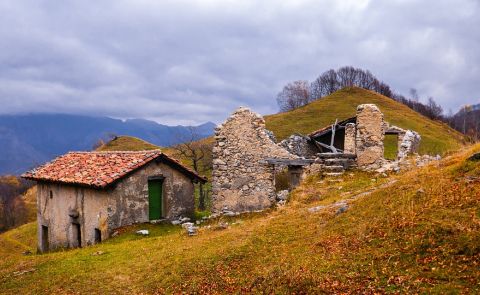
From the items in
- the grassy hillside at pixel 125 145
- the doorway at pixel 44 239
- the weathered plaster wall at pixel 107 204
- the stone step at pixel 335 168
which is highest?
the grassy hillside at pixel 125 145

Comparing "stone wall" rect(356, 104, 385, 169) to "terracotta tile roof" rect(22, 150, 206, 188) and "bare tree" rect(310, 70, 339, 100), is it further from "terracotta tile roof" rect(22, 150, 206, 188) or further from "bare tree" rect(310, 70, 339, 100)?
"bare tree" rect(310, 70, 339, 100)

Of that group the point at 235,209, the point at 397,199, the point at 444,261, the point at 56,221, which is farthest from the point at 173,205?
the point at 444,261

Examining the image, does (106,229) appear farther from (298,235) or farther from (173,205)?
(298,235)

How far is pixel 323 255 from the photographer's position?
33.0 ft

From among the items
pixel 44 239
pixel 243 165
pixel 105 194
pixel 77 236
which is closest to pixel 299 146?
pixel 243 165

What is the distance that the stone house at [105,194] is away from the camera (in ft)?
72.5

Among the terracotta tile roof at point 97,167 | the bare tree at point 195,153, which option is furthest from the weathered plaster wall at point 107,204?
the bare tree at point 195,153

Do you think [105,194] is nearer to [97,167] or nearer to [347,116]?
[97,167]

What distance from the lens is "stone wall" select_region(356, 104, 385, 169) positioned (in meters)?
22.8

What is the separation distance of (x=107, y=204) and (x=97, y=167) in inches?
130

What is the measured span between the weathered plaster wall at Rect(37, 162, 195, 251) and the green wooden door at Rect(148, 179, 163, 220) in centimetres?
30

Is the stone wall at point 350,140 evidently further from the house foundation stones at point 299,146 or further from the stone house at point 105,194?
the stone house at point 105,194

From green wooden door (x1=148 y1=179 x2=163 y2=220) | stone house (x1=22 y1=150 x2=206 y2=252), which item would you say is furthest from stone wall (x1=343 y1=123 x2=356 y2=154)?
green wooden door (x1=148 y1=179 x2=163 y2=220)

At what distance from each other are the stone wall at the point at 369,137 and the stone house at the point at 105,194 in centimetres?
996
